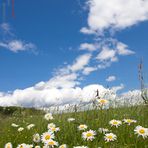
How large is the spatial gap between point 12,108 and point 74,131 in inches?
856

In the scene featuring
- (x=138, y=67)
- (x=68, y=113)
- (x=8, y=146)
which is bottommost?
(x=8, y=146)

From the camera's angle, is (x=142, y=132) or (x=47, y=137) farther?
(x=47, y=137)

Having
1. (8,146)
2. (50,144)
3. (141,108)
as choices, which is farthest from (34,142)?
(141,108)

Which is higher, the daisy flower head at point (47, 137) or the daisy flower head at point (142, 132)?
the daisy flower head at point (142, 132)

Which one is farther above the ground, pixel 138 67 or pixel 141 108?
pixel 138 67

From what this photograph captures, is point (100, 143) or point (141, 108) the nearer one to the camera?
point (100, 143)

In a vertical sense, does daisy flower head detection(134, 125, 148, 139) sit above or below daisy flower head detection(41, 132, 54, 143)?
above

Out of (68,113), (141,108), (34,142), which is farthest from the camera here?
(68,113)

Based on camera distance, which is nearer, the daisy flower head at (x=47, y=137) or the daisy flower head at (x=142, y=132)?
the daisy flower head at (x=142, y=132)

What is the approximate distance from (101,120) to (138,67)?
1523mm

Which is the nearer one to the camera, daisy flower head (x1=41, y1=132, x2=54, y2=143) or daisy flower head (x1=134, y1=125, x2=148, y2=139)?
daisy flower head (x1=134, y1=125, x2=148, y2=139)

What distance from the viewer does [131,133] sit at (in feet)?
24.2

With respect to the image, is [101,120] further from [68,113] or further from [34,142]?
[68,113]

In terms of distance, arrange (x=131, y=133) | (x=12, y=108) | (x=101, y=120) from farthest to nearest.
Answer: (x=12, y=108) < (x=101, y=120) < (x=131, y=133)
